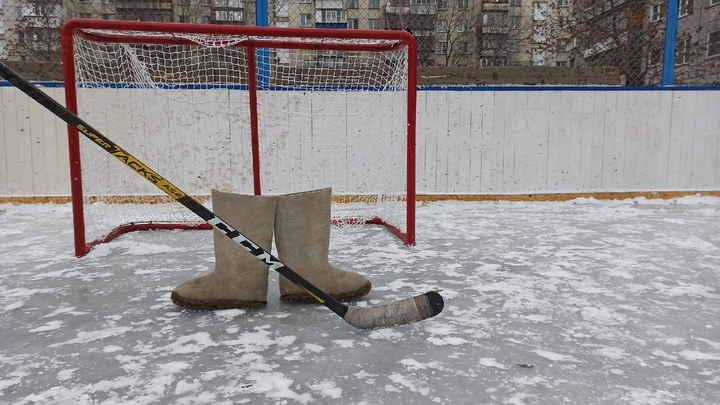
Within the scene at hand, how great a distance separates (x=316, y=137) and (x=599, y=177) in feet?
9.11

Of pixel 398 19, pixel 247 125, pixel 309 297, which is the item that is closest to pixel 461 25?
pixel 398 19

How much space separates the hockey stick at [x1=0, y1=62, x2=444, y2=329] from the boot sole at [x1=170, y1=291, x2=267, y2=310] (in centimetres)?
30

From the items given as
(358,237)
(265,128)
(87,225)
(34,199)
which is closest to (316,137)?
(265,128)

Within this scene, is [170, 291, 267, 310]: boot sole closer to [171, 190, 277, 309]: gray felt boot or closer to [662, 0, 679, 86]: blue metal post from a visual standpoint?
[171, 190, 277, 309]: gray felt boot

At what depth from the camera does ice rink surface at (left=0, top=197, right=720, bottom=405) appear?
3.80ft

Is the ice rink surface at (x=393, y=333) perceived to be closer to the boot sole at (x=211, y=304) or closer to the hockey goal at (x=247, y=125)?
the boot sole at (x=211, y=304)

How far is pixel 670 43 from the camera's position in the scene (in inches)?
172

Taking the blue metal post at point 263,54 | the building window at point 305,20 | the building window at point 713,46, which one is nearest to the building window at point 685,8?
the building window at point 713,46

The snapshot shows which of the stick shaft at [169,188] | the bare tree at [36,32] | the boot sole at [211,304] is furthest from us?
the bare tree at [36,32]

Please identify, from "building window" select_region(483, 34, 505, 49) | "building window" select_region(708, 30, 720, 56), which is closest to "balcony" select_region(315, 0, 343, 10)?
"building window" select_region(483, 34, 505, 49)

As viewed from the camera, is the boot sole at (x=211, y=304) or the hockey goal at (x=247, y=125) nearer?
the boot sole at (x=211, y=304)

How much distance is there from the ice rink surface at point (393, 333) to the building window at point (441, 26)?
2.53 m

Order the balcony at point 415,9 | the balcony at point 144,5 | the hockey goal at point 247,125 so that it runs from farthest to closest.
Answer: the balcony at point 415,9, the balcony at point 144,5, the hockey goal at point 247,125

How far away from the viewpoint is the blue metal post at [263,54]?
13.0 feet
